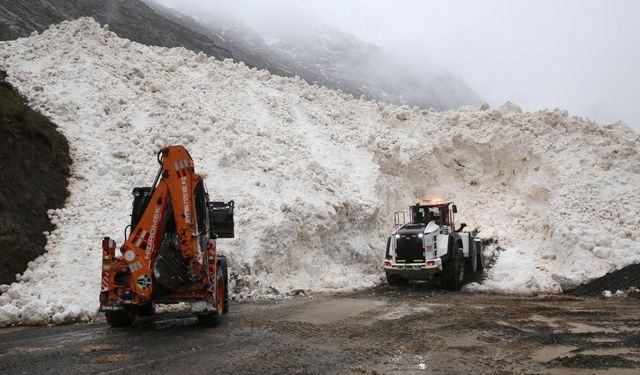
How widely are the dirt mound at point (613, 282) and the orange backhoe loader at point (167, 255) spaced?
952 cm

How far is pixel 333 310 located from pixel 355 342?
2834 mm

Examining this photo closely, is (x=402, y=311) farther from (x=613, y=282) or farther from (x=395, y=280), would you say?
(x=613, y=282)

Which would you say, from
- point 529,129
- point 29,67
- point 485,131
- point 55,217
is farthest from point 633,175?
point 29,67

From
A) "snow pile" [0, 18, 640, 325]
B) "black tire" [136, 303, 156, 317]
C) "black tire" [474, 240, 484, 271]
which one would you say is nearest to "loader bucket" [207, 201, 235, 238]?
"black tire" [136, 303, 156, 317]

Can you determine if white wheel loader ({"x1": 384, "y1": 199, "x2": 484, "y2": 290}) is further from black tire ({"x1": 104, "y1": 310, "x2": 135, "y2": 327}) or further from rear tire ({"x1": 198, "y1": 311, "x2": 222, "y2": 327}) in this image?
black tire ({"x1": 104, "y1": 310, "x2": 135, "y2": 327})

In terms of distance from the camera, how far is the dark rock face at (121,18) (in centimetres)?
2247

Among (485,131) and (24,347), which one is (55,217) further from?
(485,131)

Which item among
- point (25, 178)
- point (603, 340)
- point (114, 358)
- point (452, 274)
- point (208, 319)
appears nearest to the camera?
point (114, 358)

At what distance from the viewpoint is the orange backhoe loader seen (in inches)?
310

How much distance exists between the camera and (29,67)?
17.7 m

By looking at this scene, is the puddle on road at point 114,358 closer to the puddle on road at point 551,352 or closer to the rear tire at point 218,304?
the rear tire at point 218,304

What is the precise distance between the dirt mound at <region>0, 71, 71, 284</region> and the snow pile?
33cm

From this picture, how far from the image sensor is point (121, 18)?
28.2 metres

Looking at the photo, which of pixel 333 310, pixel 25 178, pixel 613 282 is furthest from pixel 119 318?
pixel 613 282
